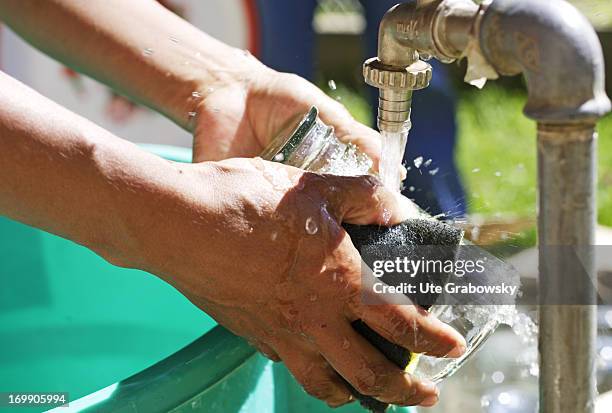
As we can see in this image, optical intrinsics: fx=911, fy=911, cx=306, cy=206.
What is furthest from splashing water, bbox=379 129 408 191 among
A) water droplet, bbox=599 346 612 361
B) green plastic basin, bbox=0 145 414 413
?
water droplet, bbox=599 346 612 361

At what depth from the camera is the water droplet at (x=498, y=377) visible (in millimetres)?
1701

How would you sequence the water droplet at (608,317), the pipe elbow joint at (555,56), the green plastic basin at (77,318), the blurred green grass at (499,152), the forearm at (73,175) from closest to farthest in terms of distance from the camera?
1. the pipe elbow joint at (555,56)
2. the forearm at (73,175)
3. the green plastic basin at (77,318)
4. the water droplet at (608,317)
5. the blurred green grass at (499,152)

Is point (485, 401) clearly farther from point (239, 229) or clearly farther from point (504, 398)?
point (239, 229)

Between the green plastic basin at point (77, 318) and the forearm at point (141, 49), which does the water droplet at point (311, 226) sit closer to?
the forearm at point (141, 49)

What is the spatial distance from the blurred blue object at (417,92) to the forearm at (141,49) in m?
0.45

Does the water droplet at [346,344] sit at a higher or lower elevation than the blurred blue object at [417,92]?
lower

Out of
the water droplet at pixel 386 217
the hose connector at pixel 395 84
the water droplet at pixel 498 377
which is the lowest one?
the water droplet at pixel 386 217

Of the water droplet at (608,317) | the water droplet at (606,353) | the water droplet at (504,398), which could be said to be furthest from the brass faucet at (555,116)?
the water droplet at (608,317)

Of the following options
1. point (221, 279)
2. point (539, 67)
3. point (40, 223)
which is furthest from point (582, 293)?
point (40, 223)

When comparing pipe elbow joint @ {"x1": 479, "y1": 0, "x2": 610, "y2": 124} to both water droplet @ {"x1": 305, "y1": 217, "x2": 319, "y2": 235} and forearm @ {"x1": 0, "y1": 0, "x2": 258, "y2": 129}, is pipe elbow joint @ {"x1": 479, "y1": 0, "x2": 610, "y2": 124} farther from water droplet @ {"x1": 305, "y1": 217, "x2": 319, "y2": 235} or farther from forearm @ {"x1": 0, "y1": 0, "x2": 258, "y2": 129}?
forearm @ {"x1": 0, "y1": 0, "x2": 258, "y2": 129}

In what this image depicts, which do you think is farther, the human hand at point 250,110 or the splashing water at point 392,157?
the human hand at point 250,110

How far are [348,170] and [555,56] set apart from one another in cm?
34

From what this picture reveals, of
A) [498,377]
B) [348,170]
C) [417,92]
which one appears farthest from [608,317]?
[348,170]

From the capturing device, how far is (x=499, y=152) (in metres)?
2.74
